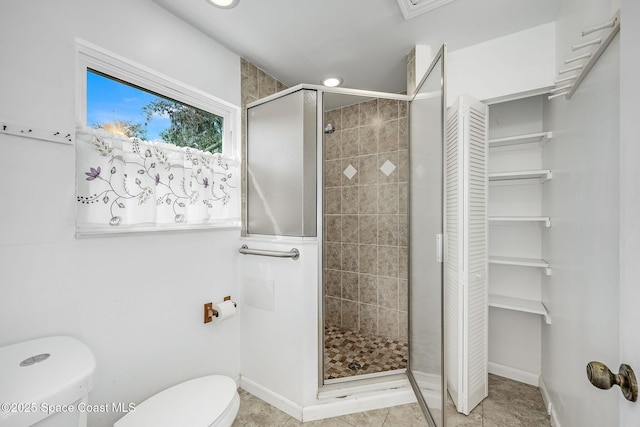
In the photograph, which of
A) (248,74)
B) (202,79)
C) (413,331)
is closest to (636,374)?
(413,331)

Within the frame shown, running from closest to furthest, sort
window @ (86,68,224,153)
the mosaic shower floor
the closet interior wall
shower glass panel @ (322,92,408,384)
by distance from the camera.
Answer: window @ (86,68,224,153), the closet interior wall, the mosaic shower floor, shower glass panel @ (322,92,408,384)

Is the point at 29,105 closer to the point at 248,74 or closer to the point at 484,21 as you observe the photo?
the point at 248,74

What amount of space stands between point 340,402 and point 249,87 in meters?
2.31

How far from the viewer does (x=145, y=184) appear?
4.63 feet

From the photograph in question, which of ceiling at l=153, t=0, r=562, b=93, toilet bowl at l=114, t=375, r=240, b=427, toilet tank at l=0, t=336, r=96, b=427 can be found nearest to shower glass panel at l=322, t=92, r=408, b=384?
ceiling at l=153, t=0, r=562, b=93

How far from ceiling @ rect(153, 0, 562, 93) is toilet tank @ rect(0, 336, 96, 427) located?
69.5 inches

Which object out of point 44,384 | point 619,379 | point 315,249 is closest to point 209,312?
point 315,249

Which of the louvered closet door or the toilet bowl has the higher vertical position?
the louvered closet door

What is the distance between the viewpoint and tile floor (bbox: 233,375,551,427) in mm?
1605

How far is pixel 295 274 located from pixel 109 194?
1.06m

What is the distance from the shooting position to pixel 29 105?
3.52 feet

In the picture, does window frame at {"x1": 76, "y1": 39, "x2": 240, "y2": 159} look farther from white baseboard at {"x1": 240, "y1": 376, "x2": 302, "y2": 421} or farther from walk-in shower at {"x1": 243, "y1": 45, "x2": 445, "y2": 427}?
white baseboard at {"x1": 240, "y1": 376, "x2": 302, "y2": 421}

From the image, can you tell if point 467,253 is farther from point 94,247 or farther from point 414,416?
point 94,247

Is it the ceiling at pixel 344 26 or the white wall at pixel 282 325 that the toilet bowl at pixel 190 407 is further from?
the ceiling at pixel 344 26
